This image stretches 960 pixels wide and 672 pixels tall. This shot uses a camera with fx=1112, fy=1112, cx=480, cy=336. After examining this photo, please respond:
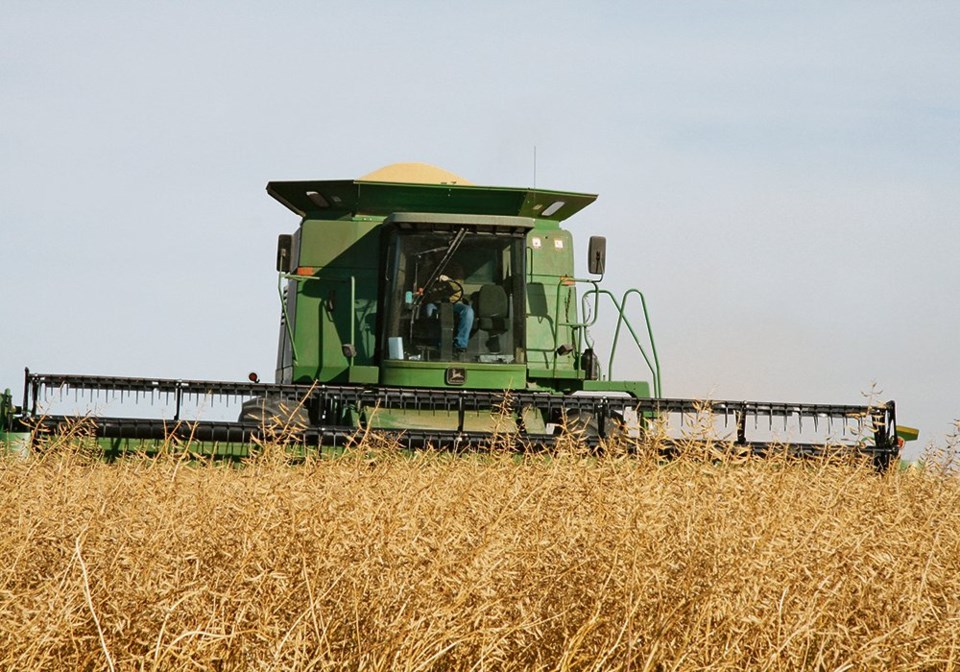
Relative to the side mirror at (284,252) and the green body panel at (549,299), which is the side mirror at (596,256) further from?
the side mirror at (284,252)

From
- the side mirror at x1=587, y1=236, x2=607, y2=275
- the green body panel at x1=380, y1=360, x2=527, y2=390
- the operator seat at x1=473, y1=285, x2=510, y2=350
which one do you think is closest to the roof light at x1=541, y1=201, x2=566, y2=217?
the side mirror at x1=587, y1=236, x2=607, y2=275

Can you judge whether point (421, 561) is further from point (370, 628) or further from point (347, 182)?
point (347, 182)

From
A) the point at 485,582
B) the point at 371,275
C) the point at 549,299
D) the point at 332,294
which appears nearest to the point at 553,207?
the point at 549,299

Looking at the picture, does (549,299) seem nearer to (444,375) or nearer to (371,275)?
(371,275)

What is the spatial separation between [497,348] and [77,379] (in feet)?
11.0

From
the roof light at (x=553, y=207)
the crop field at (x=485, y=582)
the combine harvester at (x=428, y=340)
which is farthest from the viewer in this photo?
the roof light at (x=553, y=207)

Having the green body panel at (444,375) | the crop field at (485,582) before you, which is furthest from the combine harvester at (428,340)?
the crop field at (485,582)

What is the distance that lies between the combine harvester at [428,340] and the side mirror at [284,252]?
20mm

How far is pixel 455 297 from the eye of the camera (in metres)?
9.52

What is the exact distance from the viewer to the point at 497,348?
30.9ft

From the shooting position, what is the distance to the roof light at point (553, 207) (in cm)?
1058

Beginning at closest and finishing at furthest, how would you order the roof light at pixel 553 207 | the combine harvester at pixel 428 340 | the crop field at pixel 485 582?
the crop field at pixel 485 582, the combine harvester at pixel 428 340, the roof light at pixel 553 207

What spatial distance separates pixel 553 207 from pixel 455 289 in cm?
164

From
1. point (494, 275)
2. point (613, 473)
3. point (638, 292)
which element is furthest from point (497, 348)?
point (613, 473)
